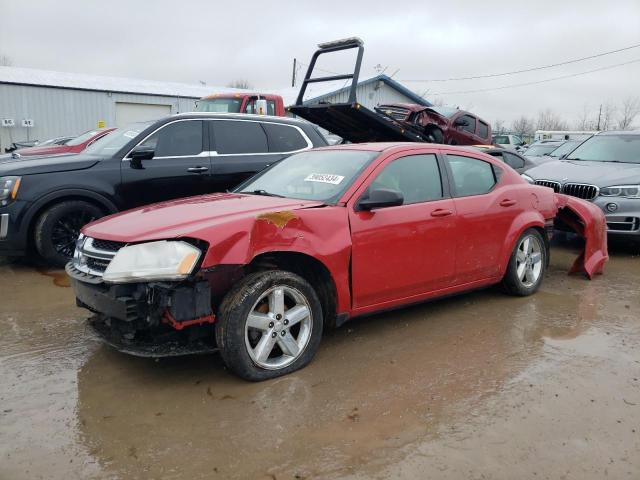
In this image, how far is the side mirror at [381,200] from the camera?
397cm

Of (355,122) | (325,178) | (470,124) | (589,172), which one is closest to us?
(325,178)

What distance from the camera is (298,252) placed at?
371cm

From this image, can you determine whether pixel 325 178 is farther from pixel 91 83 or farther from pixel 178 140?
pixel 91 83

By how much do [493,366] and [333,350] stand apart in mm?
1149

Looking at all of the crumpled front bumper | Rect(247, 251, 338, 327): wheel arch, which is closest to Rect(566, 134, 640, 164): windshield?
the crumpled front bumper

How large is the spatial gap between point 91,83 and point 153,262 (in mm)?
26941

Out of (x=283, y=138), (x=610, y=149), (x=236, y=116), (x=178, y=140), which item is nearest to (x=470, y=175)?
(x=283, y=138)

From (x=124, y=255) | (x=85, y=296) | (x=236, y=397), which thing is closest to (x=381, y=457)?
(x=236, y=397)

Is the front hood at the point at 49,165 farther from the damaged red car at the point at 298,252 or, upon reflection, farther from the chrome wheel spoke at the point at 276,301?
the chrome wheel spoke at the point at 276,301

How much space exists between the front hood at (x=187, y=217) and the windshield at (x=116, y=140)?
2.86m

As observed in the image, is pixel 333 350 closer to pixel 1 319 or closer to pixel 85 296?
pixel 85 296

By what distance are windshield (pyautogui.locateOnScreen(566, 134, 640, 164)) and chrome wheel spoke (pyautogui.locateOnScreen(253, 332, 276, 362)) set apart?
284 inches

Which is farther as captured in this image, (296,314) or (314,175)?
(314,175)

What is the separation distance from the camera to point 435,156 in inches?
190
